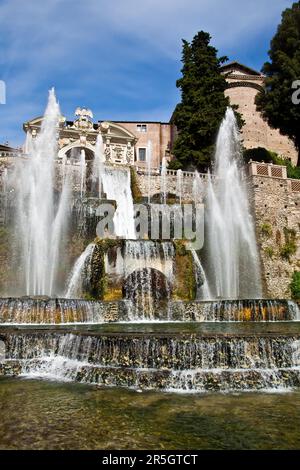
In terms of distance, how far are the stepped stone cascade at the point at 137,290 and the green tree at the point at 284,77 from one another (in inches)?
101

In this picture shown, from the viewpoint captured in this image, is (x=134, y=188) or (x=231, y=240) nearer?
(x=231, y=240)

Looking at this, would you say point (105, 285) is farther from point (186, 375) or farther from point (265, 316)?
point (186, 375)

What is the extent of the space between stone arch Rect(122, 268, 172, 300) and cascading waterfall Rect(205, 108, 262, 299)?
14.0 feet

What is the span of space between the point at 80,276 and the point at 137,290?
2640 mm

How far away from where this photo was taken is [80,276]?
16562mm

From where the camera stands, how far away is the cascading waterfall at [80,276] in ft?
53.5

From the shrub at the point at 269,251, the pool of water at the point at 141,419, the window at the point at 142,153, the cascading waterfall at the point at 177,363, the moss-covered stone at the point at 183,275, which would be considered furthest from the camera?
the window at the point at 142,153

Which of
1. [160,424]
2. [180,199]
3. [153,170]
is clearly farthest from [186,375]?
[153,170]

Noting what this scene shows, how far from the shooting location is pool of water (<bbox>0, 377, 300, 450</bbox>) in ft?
15.6

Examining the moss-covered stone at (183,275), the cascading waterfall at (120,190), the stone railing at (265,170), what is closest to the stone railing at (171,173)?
the cascading waterfall at (120,190)

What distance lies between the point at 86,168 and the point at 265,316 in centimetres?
1556

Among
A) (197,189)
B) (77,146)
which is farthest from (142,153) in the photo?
(197,189)

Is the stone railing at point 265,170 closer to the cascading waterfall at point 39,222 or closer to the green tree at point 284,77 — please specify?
the green tree at point 284,77

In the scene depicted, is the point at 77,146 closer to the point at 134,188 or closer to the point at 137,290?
the point at 134,188
